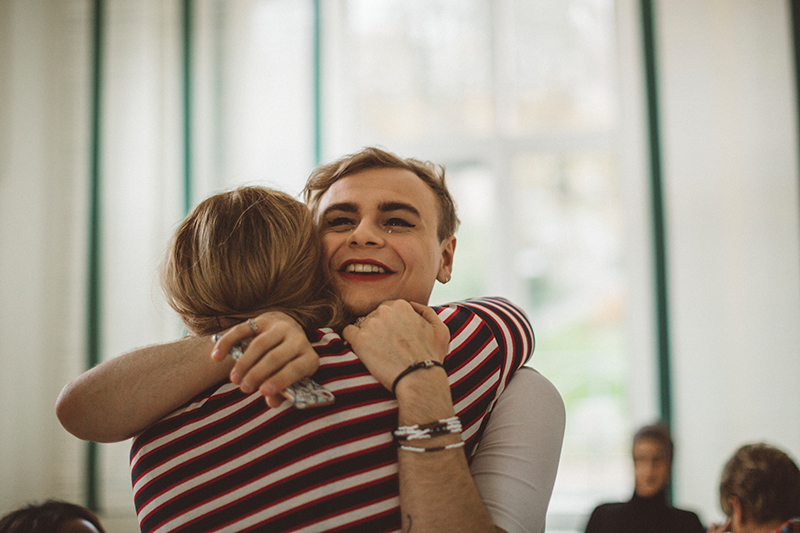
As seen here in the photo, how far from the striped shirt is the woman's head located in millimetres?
1515

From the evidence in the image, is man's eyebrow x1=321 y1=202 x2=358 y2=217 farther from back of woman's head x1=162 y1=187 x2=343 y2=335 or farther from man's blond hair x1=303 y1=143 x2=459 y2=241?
back of woman's head x1=162 y1=187 x2=343 y2=335

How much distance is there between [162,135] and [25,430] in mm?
1720

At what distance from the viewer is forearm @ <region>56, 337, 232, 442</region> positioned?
71cm

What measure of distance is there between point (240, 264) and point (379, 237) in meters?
0.33

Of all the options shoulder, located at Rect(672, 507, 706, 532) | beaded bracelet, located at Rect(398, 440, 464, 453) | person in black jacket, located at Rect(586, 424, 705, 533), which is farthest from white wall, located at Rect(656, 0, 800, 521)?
beaded bracelet, located at Rect(398, 440, 464, 453)

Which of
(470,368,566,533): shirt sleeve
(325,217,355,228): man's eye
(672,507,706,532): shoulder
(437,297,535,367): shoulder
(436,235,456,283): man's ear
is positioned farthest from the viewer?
(672,507,706,532): shoulder

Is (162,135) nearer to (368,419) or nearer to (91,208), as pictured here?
(91,208)

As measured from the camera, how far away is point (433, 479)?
27.6 inches

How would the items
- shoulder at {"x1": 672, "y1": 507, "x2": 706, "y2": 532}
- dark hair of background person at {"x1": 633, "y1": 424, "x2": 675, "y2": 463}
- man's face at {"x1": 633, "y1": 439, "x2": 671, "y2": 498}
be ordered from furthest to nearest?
dark hair of background person at {"x1": 633, "y1": 424, "x2": 675, "y2": 463} < man's face at {"x1": 633, "y1": 439, "x2": 671, "y2": 498} < shoulder at {"x1": 672, "y1": 507, "x2": 706, "y2": 532}

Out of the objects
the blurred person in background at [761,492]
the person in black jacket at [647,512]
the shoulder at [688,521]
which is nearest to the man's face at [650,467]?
the person in black jacket at [647,512]

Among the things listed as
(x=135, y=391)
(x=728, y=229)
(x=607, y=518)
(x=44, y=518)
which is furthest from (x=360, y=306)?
(x=728, y=229)

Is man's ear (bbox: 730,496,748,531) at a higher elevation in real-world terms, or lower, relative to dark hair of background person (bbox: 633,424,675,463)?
lower

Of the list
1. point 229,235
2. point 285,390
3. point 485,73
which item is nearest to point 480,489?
point 285,390

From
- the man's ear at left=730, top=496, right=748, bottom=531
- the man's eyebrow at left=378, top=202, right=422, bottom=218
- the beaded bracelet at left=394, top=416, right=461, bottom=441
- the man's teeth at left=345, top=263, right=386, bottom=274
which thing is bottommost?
the man's ear at left=730, top=496, right=748, bottom=531
